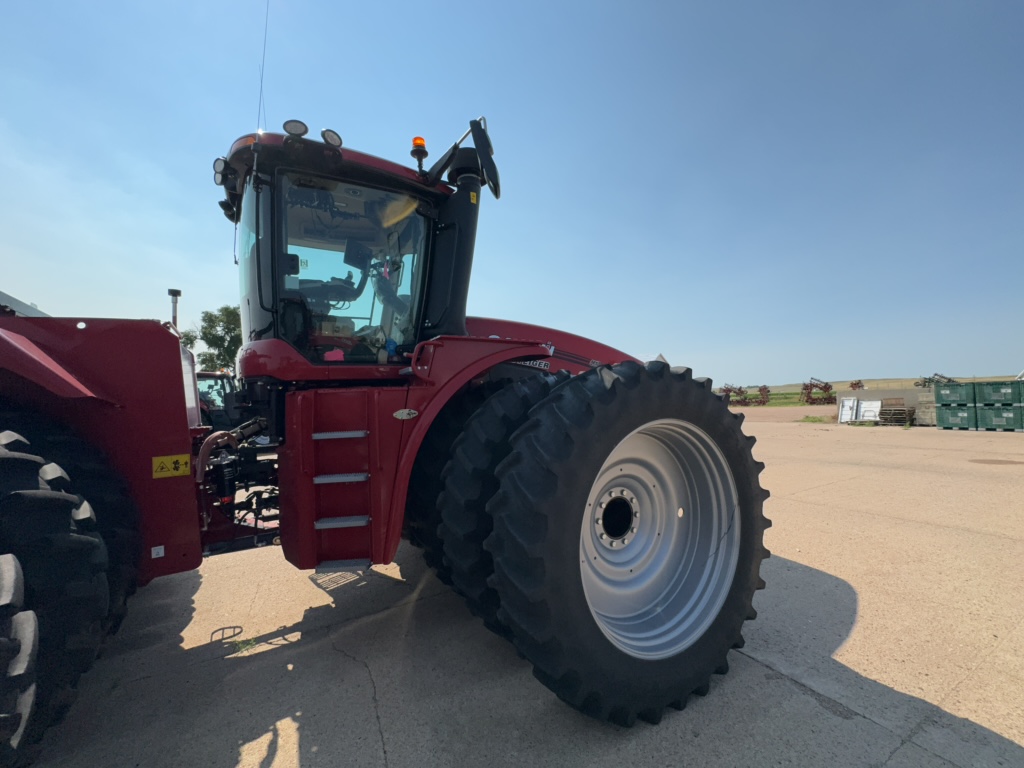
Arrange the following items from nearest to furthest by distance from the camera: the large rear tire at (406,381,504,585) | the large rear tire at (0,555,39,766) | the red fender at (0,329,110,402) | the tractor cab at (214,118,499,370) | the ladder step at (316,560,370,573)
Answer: the large rear tire at (0,555,39,766) < the red fender at (0,329,110,402) < the ladder step at (316,560,370,573) < the tractor cab at (214,118,499,370) < the large rear tire at (406,381,504,585)

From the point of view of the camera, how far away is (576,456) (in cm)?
192

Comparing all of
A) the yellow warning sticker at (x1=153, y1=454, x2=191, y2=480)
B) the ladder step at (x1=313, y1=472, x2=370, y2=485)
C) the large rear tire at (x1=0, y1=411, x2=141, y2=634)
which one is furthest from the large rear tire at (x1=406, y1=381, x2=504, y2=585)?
the large rear tire at (x1=0, y1=411, x2=141, y2=634)

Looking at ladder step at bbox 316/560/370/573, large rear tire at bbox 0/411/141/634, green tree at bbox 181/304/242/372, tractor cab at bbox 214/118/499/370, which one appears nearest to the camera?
large rear tire at bbox 0/411/141/634

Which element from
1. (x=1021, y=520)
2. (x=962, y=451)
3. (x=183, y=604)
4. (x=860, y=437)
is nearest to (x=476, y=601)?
(x=183, y=604)

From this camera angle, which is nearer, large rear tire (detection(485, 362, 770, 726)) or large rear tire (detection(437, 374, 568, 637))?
large rear tire (detection(485, 362, 770, 726))

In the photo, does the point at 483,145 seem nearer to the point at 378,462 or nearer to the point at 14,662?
the point at 378,462

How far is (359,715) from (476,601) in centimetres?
64

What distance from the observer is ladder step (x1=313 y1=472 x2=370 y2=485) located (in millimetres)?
2236

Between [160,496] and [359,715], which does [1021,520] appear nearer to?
[359,715]

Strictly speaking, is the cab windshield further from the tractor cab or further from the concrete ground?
the concrete ground

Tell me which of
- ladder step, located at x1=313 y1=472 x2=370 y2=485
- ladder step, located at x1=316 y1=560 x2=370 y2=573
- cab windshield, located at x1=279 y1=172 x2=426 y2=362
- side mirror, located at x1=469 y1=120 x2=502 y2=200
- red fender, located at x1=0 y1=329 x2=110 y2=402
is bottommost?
ladder step, located at x1=316 y1=560 x2=370 y2=573

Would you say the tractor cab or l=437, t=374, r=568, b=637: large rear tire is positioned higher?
the tractor cab

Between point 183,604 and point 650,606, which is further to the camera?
point 183,604

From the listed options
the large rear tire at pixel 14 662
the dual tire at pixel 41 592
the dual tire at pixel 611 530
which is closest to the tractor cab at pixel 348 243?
the dual tire at pixel 611 530
